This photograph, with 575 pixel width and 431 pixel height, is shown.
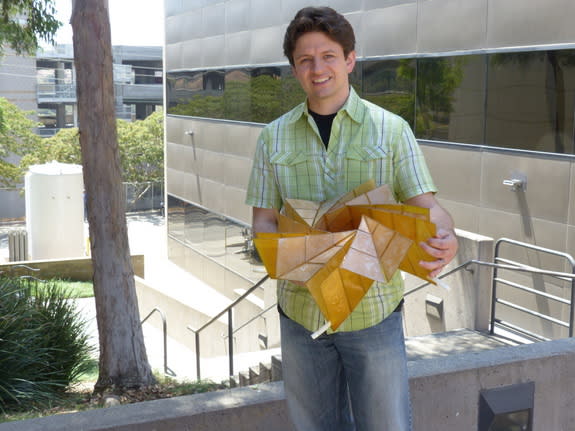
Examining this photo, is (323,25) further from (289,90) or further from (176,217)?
(176,217)

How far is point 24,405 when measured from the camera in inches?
278

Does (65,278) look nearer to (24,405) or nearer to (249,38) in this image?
(249,38)

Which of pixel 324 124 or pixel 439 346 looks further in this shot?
pixel 439 346

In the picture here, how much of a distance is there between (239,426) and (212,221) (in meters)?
23.1

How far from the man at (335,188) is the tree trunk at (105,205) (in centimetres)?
623

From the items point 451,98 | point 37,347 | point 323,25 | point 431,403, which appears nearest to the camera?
point 323,25

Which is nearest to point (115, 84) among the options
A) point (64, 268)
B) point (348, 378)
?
point (64, 268)

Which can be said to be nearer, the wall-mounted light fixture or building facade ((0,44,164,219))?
the wall-mounted light fixture

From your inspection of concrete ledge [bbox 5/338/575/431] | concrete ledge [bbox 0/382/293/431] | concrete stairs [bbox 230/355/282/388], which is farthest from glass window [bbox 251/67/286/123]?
concrete ledge [bbox 0/382/293/431]

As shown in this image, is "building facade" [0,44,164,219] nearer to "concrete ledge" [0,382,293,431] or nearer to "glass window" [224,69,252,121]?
"glass window" [224,69,252,121]

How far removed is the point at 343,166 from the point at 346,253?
470 mm

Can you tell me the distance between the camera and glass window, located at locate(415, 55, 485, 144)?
1395 centimetres

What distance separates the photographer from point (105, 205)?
8672mm

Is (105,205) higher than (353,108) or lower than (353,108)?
lower
